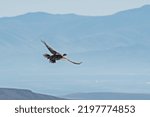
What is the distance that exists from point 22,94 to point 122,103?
103006 mm

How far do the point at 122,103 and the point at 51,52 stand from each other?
11.5 ft

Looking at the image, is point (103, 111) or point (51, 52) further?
point (51, 52)

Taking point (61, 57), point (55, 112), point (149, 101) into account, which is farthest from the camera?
point (61, 57)

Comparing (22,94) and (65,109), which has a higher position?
(22,94)

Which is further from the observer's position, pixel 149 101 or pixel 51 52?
pixel 51 52

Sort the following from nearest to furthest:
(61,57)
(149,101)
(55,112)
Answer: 1. (55,112)
2. (149,101)
3. (61,57)

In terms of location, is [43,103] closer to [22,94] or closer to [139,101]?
[139,101]

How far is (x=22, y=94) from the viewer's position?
121375mm

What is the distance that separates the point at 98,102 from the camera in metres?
19.0

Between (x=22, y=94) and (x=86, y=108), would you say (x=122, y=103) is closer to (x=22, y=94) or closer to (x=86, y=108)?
(x=86, y=108)

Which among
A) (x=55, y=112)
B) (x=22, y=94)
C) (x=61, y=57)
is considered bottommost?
(x=55, y=112)

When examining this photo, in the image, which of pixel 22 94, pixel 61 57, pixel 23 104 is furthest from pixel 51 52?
pixel 22 94

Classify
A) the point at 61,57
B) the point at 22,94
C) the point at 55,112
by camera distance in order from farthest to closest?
1. the point at 22,94
2. the point at 61,57
3. the point at 55,112

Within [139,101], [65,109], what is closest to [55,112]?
[65,109]
